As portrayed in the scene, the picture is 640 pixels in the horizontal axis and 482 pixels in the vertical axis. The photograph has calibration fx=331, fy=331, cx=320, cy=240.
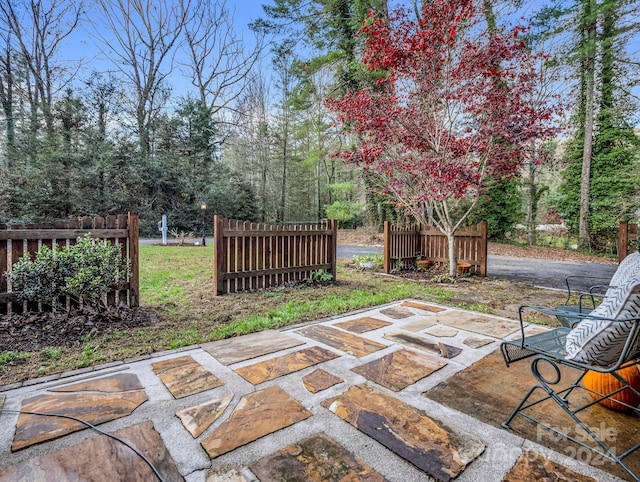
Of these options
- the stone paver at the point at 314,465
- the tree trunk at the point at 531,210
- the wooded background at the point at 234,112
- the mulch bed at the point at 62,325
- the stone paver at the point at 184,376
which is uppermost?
the wooded background at the point at 234,112

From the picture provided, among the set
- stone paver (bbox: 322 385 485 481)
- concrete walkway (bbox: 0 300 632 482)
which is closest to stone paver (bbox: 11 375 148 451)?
concrete walkway (bbox: 0 300 632 482)

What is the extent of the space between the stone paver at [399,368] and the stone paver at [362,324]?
0.61 meters

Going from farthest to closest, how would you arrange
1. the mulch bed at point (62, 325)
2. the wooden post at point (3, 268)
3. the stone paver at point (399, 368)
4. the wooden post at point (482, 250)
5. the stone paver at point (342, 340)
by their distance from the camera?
the wooden post at point (482, 250)
the wooden post at point (3, 268)
the mulch bed at point (62, 325)
the stone paver at point (342, 340)
the stone paver at point (399, 368)

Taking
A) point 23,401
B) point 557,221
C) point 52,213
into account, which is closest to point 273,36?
point 52,213

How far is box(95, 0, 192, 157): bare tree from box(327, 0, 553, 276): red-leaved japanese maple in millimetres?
13832

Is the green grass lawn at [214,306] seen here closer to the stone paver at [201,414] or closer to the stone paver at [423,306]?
the stone paver at [423,306]

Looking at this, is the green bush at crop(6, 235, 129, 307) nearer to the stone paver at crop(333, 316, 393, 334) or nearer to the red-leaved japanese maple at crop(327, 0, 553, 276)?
the stone paver at crop(333, 316, 393, 334)

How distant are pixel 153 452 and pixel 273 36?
12.7 metres

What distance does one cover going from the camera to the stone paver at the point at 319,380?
1.99 meters

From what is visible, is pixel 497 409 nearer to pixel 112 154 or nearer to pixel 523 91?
pixel 523 91

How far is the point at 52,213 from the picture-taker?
13398 mm

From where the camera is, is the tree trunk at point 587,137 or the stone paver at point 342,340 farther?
the tree trunk at point 587,137

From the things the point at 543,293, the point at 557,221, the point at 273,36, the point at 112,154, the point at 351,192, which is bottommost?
the point at 543,293

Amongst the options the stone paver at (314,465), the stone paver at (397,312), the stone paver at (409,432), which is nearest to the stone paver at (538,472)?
the stone paver at (409,432)
